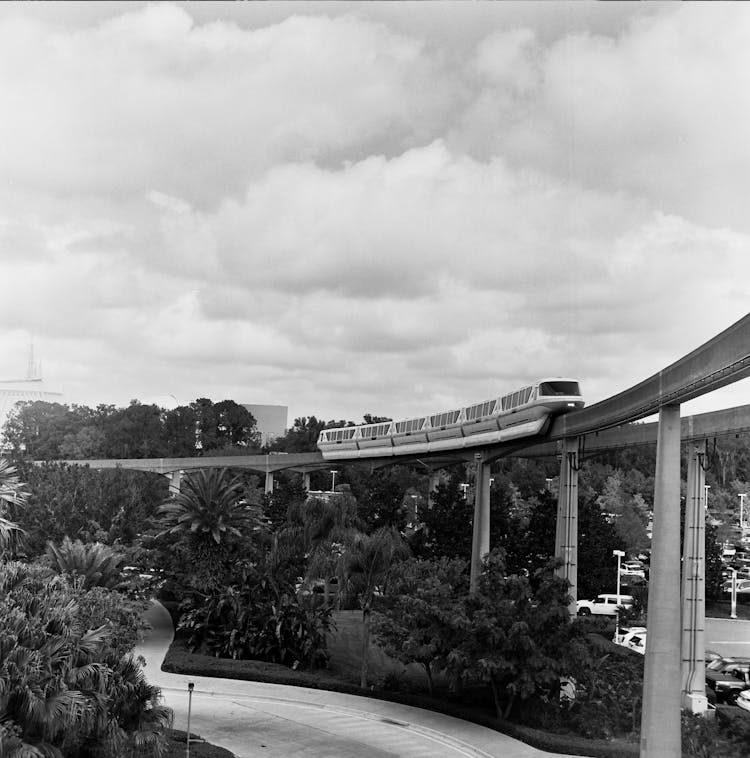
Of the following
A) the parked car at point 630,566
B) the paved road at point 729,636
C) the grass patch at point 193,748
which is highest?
the parked car at point 630,566

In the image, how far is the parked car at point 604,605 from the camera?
169 feet

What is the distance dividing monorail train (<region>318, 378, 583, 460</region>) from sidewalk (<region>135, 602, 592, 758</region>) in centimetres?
1429

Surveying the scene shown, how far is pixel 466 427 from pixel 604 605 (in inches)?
548

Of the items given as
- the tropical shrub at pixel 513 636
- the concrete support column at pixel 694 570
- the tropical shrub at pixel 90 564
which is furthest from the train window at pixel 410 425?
the tropical shrub at pixel 90 564

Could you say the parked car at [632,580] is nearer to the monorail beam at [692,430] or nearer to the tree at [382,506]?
the tree at [382,506]

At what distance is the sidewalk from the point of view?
26672mm

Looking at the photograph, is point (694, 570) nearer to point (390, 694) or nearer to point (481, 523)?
point (390, 694)

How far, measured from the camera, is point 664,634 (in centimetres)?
2070

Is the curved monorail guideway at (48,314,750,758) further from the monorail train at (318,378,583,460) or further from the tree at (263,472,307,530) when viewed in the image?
the tree at (263,472,307,530)

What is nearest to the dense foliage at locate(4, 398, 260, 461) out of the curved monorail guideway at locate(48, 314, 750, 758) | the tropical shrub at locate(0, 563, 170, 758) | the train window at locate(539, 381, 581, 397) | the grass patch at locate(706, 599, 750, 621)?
the curved monorail guideway at locate(48, 314, 750, 758)

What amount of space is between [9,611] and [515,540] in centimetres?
3936

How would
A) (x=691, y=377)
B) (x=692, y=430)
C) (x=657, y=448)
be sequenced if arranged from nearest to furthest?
(x=691, y=377) → (x=657, y=448) → (x=692, y=430)

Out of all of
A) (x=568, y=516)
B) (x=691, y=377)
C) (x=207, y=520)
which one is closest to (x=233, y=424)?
(x=207, y=520)

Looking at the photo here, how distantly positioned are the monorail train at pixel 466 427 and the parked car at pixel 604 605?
12268mm
